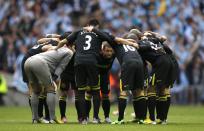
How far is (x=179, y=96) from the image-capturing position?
31828 millimetres

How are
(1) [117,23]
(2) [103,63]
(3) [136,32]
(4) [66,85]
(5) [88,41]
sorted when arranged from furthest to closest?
(1) [117,23]
(4) [66,85]
(2) [103,63]
(3) [136,32]
(5) [88,41]

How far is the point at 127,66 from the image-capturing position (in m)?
17.1

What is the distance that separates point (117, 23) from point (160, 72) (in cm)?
1606

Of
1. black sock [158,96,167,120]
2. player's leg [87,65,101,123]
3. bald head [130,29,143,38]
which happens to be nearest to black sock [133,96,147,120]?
black sock [158,96,167,120]

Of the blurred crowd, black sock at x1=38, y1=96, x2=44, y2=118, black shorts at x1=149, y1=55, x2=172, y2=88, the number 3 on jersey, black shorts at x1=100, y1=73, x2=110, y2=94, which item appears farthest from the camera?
the blurred crowd

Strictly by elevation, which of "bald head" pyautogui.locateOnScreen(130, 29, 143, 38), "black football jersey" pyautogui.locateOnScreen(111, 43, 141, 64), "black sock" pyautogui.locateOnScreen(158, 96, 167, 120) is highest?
"bald head" pyautogui.locateOnScreen(130, 29, 143, 38)

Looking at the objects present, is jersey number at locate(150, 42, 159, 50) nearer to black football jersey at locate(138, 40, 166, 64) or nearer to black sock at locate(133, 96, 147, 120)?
black football jersey at locate(138, 40, 166, 64)

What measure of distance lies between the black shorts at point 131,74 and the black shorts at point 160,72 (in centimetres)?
56

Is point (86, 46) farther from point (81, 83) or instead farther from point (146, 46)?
point (146, 46)

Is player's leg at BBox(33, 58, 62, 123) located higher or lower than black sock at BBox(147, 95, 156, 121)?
higher

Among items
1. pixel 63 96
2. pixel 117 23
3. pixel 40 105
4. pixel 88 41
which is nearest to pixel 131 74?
pixel 88 41

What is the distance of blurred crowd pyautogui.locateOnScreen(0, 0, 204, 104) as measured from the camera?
3164cm

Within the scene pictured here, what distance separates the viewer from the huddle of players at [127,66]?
56.4 ft

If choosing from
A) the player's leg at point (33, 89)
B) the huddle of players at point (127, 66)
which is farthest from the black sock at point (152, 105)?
the player's leg at point (33, 89)
